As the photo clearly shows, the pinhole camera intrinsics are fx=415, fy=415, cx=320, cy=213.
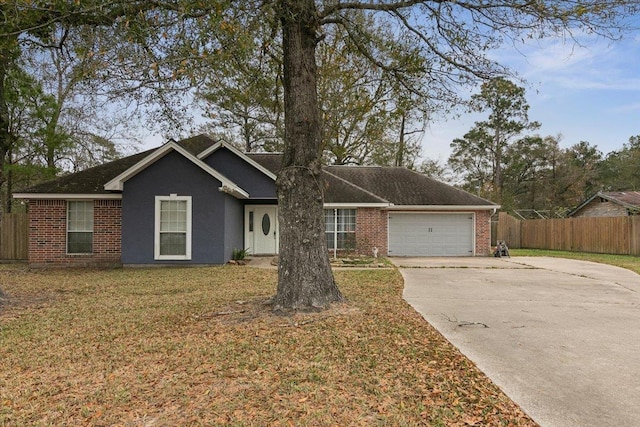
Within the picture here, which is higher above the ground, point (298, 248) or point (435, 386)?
point (298, 248)

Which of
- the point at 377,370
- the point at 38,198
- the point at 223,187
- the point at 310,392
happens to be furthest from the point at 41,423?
the point at 38,198


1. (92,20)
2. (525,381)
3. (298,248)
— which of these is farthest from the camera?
(92,20)

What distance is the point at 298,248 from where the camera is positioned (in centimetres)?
611

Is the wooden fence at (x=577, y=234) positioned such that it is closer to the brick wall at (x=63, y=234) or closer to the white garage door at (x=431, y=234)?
the white garage door at (x=431, y=234)

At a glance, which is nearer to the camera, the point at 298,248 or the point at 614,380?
the point at 614,380

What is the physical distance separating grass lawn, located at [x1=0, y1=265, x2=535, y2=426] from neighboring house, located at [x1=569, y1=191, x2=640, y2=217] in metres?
21.4

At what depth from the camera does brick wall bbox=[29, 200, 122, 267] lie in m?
13.2

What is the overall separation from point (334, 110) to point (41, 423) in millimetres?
15226

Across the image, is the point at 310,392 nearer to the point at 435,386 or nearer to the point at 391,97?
the point at 435,386

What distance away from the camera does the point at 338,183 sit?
17.9 metres

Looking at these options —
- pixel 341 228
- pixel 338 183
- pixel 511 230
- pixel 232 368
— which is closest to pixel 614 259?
pixel 511 230

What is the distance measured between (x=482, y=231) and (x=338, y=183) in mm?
6748

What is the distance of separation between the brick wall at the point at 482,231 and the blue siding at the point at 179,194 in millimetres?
11320

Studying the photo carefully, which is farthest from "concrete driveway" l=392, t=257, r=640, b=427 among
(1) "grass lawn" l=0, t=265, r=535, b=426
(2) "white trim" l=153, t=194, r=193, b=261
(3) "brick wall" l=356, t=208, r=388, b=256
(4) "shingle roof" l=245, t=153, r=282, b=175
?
(4) "shingle roof" l=245, t=153, r=282, b=175
